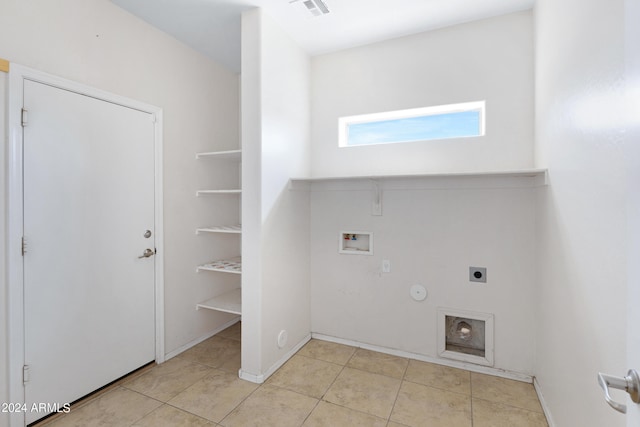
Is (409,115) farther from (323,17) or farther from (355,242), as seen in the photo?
(355,242)

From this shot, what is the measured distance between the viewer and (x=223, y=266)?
2748mm

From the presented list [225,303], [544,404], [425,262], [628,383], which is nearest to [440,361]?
[544,404]

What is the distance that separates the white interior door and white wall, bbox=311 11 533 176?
5.19 feet

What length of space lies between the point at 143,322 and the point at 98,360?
1.17 feet

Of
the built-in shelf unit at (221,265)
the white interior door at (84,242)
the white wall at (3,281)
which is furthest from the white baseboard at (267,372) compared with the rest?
the white wall at (3,281)

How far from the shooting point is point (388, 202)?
258 centimetres

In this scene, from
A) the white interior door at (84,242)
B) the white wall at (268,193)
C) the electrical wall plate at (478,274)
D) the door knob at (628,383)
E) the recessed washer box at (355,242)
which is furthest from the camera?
the recessed washer box at (355,242)

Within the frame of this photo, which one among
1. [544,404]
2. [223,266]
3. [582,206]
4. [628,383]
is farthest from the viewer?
[223,266]

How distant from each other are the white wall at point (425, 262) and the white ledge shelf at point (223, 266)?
29.4 inches

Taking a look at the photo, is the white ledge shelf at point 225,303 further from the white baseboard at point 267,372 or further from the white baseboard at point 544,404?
the white baseboard at point 544,404

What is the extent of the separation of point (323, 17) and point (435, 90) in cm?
106

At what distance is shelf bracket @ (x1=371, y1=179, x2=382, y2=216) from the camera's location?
2.57 metres

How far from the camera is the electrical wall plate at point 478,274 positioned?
90.7 inches

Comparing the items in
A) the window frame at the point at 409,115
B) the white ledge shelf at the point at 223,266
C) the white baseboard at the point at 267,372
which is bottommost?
the white baseboard at the point at 267,372
